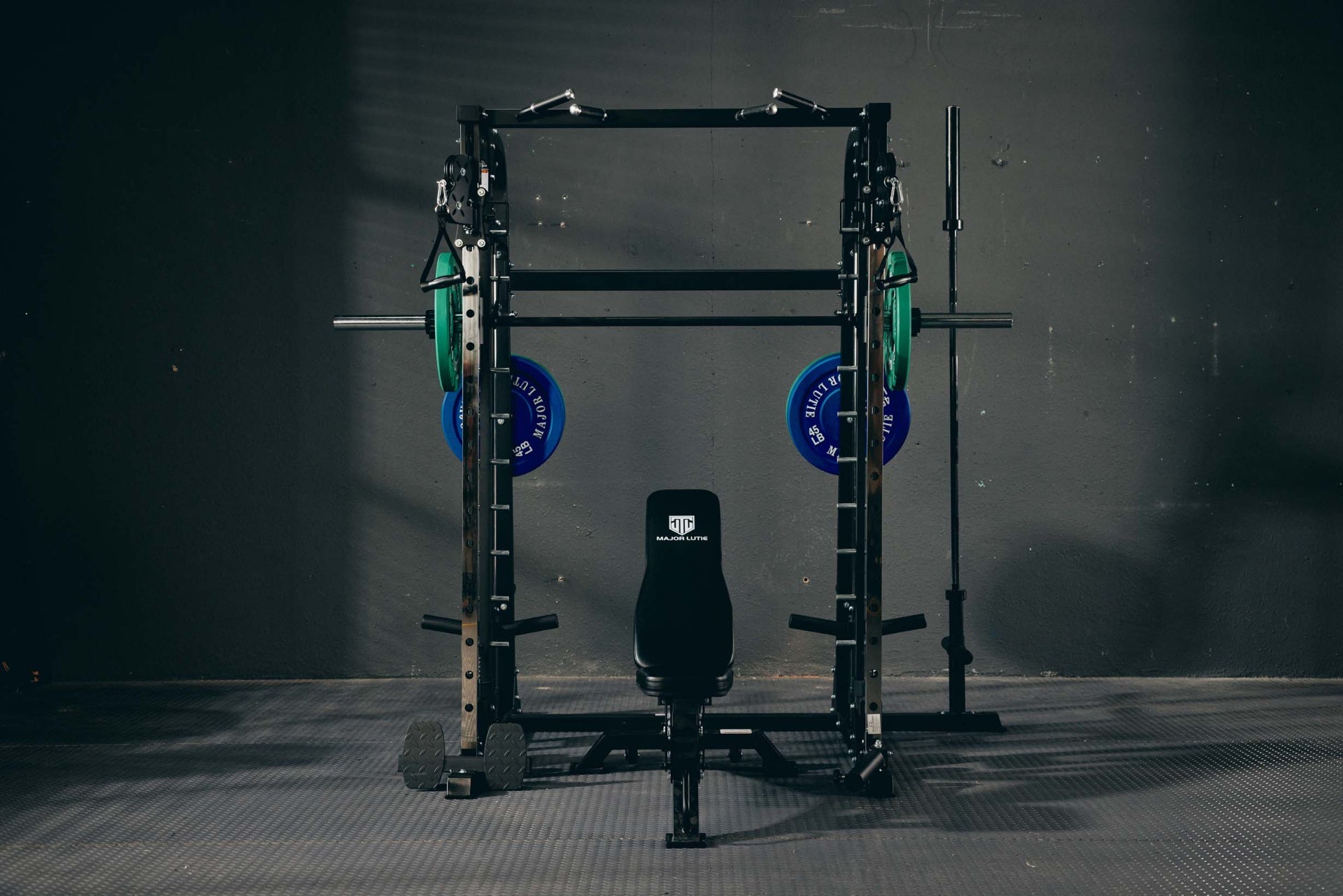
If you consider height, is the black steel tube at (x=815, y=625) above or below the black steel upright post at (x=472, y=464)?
below

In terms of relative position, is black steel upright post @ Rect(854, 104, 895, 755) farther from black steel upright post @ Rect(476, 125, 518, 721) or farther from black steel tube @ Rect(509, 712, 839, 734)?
black steel upright post @ Rect(476, 125, 518, 721)

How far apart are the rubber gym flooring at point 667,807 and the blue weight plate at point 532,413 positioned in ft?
3.09

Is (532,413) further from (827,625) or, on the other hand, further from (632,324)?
(827,625)

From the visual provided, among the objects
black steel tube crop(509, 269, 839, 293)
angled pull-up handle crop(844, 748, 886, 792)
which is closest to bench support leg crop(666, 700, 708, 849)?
angled pull-up handle crop(844, 748, 886, 792)

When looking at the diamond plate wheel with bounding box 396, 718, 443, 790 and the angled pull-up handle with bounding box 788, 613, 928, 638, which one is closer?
the diamond plate wheel with bounding box 396, 718, 443, 790

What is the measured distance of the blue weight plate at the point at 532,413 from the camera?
3.91m

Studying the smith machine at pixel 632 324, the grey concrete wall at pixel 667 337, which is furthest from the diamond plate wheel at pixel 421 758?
the grey concrete wall at pixel 667 337

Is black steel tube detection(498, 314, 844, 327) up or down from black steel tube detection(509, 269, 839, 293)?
down

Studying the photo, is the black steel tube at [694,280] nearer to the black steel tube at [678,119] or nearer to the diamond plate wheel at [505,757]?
the black steel tube at [678,119]

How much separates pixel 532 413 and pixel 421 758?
1142mm

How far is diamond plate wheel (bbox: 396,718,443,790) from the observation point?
342 centimetres

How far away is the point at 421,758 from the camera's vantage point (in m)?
3.42

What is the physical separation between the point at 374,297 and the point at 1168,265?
10.0 feet

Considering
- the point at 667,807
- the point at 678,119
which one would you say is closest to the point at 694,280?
the point at 678,119
